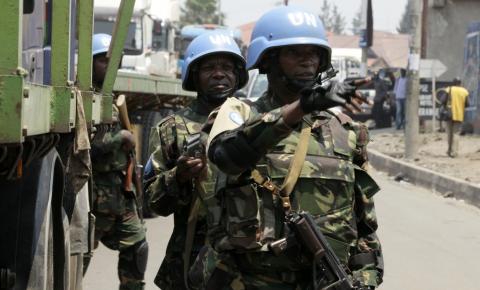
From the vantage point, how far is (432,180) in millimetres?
16266

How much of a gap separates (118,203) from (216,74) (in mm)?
1572

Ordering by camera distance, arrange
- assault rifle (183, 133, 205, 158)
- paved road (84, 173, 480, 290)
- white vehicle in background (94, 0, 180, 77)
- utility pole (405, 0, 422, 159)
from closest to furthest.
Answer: assault rifle (183, 133, 205, 158) < paved road (84, 173, 480, 290) < white vehicle in background (94, 0, 180, 77) < utility pole (405, 0, 422, 159)

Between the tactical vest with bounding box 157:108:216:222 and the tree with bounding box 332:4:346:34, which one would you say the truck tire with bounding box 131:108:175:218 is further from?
the tree with bounding box 332:4:346:34

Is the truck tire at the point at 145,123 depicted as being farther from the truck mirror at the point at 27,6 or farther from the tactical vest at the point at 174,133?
the truck mirror at the point at 27,6

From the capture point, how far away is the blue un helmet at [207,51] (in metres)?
5.12

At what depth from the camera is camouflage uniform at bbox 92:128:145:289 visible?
20.9 feet

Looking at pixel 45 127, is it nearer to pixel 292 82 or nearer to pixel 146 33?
pixel 292 82

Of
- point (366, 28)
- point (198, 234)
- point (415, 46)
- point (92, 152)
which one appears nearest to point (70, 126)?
point (198, 234)

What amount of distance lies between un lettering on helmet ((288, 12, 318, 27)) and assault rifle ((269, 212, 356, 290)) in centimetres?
70

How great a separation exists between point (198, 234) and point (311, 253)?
4.04ft

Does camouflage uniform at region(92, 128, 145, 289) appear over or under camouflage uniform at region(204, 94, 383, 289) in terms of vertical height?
under

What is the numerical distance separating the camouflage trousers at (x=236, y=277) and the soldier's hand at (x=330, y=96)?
0.67m

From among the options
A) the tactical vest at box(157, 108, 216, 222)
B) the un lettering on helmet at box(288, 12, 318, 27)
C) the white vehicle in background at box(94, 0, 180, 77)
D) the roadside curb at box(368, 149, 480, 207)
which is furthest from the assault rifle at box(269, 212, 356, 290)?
the white vehicle in background at box(94, 0, 180, 77)

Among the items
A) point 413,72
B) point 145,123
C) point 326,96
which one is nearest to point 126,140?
point 326,96
